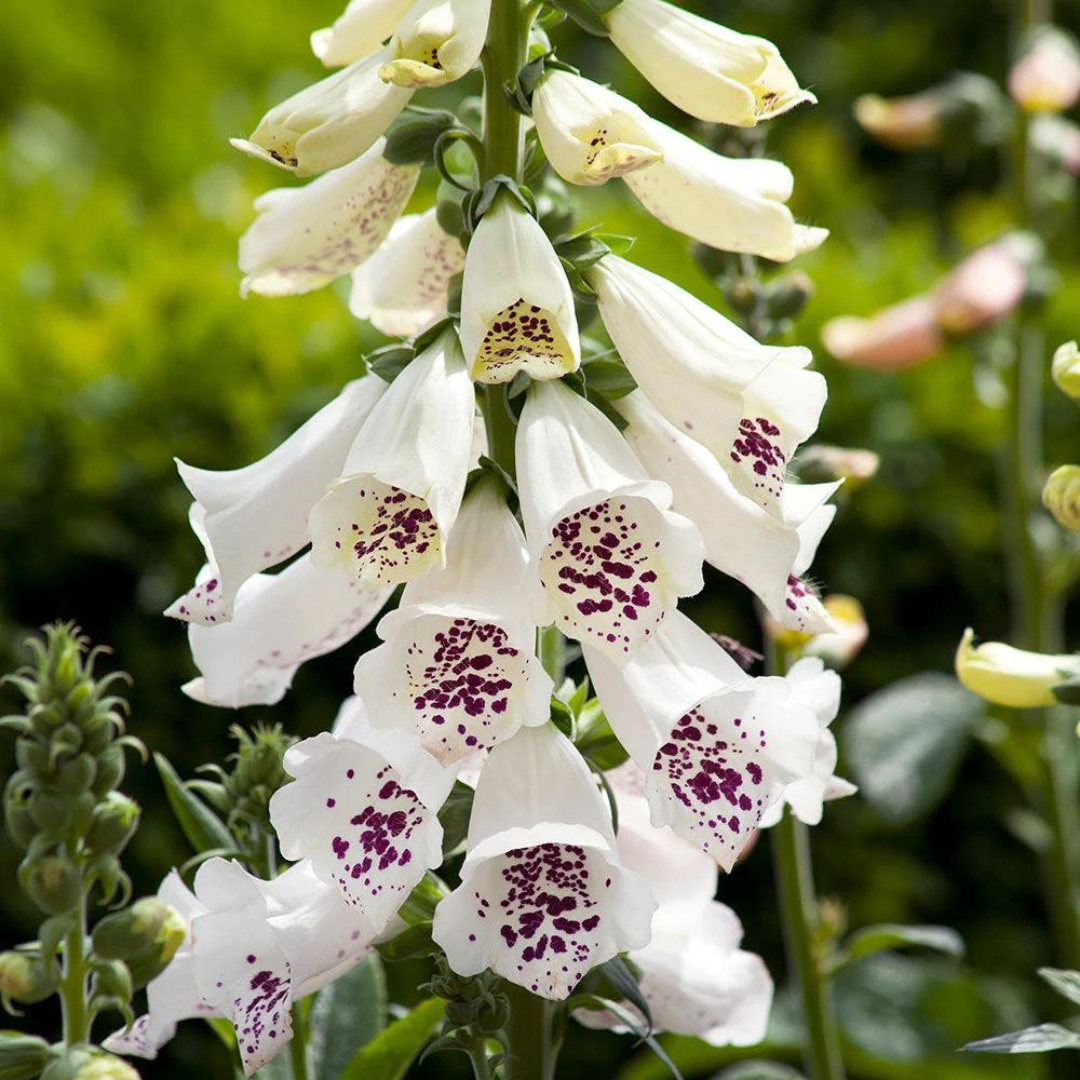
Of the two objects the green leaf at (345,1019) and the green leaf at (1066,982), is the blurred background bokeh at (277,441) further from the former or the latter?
the green leaf at (1066,982)

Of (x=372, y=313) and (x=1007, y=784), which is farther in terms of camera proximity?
(x=1007, y=784)

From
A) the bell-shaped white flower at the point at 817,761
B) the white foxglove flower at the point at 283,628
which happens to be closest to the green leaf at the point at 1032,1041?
the bell-shaped white flower at the point at 817,761

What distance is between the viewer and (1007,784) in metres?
3.01

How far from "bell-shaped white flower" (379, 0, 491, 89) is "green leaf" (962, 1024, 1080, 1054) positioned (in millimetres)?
662

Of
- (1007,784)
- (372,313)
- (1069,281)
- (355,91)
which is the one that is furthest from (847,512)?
(355,91)

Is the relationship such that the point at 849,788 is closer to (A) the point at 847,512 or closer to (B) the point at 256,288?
(B) the point at 256,288

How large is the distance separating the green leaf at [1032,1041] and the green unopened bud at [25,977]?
22.9 inches

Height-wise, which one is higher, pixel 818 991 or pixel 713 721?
pixel 713 721

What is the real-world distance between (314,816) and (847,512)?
196 cm

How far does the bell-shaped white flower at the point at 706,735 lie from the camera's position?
3.39 feet

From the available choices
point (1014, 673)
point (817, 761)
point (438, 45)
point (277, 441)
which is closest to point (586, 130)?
point (438, 45)

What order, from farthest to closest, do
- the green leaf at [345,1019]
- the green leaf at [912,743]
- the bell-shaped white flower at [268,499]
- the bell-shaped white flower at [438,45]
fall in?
the green leaf at [912,743], the green leaf at [345,1019], the bell-shaped white flower at [268,499], the bell-shaped white flower at [438,45]

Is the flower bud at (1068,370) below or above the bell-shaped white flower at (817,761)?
above

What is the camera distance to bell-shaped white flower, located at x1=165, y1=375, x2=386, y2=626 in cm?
108
